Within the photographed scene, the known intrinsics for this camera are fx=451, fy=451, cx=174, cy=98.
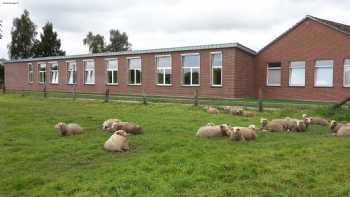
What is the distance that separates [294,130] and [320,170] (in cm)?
555

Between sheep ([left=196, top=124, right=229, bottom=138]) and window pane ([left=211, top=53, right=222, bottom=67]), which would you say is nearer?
sheep ([left=196, top=124, right=229, bottom=138])

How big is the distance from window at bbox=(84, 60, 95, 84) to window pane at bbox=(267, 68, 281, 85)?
60.9 feet

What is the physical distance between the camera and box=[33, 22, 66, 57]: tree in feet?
239

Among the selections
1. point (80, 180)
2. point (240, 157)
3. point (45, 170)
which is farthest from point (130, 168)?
point (240, 157)

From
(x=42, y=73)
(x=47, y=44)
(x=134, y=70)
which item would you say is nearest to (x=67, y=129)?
(x=134, y=70)

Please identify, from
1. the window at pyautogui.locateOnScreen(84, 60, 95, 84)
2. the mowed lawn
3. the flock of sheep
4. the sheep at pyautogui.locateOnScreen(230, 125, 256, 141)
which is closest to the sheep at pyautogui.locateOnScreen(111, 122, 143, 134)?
the flock of sheep

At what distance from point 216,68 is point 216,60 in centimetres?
62

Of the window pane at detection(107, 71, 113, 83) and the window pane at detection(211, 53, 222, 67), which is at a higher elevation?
the window pane at detection(211, 53, 222, 67)

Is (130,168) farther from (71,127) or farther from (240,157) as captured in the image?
(71,127)

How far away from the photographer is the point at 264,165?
8.02 m

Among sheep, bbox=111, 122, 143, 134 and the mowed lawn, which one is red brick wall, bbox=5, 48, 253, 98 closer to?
the mowed lawn

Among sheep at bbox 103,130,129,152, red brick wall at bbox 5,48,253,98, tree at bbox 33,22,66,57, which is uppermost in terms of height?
tree at bbox 33,22,66,57

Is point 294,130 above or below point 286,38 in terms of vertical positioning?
below

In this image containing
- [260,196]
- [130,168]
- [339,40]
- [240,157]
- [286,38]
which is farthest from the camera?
[286,38]
